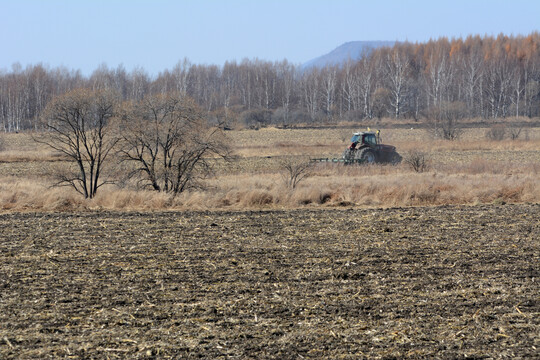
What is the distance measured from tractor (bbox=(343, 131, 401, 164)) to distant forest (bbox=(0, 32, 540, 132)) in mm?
42367

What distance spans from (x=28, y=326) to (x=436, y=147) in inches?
1576

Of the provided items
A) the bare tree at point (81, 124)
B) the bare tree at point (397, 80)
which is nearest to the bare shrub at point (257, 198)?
the bare tree at point (81, 124)

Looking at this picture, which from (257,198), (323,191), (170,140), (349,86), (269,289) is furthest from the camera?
(349,86)

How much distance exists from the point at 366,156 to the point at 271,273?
808 inches

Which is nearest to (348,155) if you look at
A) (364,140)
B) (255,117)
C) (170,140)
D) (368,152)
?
(368,152)

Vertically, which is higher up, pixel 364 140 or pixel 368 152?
pixel 364 140

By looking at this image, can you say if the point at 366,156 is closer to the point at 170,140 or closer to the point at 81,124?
the point at 170,140

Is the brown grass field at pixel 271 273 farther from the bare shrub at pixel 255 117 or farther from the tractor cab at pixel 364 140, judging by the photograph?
the bare shrub at pixel 255 117

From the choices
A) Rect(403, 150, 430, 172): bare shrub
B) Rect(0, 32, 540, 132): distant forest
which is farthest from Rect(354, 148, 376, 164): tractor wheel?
Rect(0, 32, 540, 132): distant forest

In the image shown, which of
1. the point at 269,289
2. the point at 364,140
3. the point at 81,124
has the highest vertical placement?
the point at 81,124

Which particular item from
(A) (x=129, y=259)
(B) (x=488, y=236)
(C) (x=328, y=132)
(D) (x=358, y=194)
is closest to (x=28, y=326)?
(A) (x=129, y=259)

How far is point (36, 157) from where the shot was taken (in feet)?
132

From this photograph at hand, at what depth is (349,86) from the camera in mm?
84438

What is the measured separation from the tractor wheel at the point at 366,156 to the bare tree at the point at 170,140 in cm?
983
